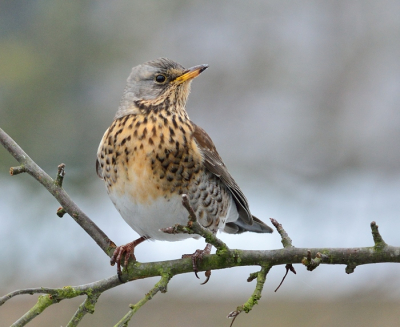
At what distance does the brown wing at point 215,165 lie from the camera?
3057mm

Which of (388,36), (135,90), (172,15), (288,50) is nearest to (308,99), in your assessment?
(288,50)

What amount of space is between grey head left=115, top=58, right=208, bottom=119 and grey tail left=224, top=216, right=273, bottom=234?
2.56 ft

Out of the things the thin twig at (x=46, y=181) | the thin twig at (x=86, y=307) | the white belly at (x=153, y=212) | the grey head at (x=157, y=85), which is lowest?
the thin twig at (x=86, y=307)

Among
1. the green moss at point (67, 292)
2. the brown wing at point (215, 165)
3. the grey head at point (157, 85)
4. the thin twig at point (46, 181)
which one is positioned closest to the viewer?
the green moss at point (67, 292)

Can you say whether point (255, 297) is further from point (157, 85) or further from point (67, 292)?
point (157, 85)

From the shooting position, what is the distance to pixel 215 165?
10.1 feet

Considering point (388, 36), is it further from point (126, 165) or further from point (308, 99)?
point (126, 165)

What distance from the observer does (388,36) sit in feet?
27.0

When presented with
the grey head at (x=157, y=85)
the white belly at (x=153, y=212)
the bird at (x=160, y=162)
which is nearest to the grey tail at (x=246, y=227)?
the bird at (x=160, y=162)

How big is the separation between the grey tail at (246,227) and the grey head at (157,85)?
30.8 inches

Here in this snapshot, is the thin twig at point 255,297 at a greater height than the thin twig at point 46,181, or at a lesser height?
lesser

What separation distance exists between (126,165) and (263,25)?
583 cm

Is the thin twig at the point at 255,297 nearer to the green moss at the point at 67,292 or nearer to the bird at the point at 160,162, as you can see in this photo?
the green moss at the point at 67,292

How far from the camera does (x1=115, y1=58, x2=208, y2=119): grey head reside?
127 inches
